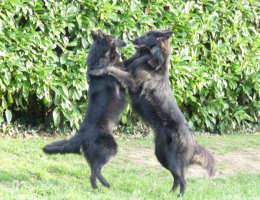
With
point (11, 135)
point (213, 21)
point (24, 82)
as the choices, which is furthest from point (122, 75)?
point (213, 21)

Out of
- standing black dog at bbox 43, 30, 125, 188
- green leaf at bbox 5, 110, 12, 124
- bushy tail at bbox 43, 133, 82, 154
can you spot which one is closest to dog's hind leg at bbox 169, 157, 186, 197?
standing black dog at bbox 43, 30, 125, 188

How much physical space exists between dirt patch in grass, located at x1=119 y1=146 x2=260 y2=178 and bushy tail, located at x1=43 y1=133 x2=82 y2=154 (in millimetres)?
1925

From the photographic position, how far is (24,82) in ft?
24.2

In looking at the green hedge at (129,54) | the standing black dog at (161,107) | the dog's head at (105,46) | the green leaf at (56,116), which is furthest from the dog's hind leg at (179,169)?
the green leaf at (56,116)

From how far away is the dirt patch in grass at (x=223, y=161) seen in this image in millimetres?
7117

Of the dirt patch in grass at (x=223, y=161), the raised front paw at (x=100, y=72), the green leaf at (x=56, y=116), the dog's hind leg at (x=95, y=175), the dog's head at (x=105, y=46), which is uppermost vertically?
the dog's head at (x=105, y=46)

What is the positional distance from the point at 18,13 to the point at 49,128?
7.40 ft

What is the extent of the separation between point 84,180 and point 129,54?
10.3ft

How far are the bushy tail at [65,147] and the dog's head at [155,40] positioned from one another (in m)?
1.51

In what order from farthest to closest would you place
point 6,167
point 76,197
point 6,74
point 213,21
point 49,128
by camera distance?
point 213,21 → point 49,128 → point 6,74 → point 6,167 → point 76,197

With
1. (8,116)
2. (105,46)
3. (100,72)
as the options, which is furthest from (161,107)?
(8,116)

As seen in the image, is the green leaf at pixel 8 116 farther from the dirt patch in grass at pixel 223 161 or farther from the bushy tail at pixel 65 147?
the bushy tail at pixel 65 147

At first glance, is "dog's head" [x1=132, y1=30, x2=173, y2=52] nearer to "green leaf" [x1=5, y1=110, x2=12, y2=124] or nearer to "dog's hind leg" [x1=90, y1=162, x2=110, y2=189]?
"dog's hind leg" [x1=90, y1=162, x2=110, y2=189]

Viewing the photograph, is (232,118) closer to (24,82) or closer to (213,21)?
(213,21)
